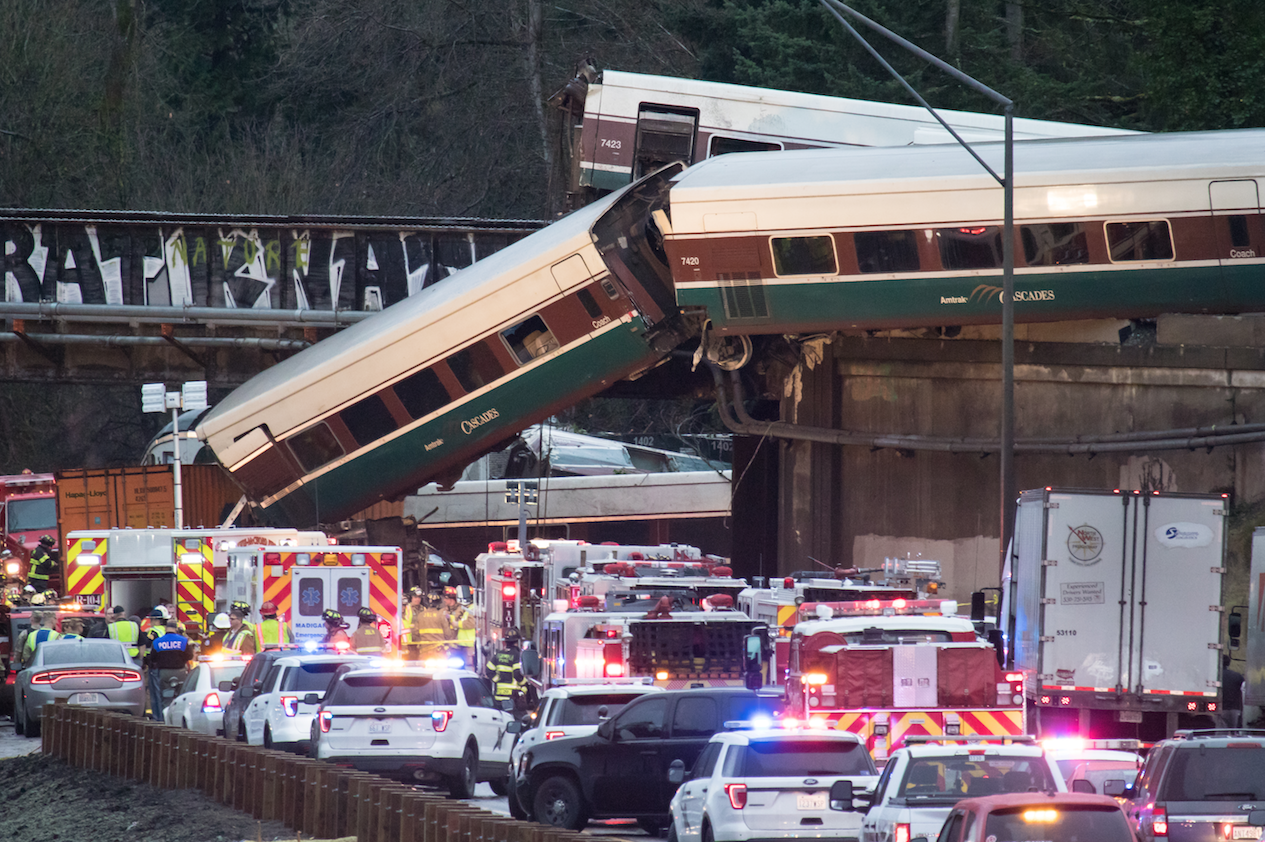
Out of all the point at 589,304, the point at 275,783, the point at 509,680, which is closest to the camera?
the point at 275,783

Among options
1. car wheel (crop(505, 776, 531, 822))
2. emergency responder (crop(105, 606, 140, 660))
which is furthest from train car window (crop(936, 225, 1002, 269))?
car wheel (crop(505, 776, 531, 822))

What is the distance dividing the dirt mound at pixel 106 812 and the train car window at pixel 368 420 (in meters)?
9.84

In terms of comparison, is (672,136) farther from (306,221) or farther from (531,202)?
(531,202)

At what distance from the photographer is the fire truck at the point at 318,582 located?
1030 inches

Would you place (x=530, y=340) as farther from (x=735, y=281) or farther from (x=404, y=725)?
(x=404, y=725)

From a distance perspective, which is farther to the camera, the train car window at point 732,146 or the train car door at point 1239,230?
the train car window at point 732,146

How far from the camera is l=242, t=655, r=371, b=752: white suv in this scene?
1975cm

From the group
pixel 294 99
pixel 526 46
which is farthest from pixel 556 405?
pixel 294 99

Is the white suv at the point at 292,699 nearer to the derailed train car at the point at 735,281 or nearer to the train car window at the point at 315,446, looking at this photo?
the derailed train car at the point at 735,281

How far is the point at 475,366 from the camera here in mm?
30281

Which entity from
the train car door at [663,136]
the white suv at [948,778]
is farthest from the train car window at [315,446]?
the white suv at [948,778]

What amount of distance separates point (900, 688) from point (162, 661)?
11.8 m

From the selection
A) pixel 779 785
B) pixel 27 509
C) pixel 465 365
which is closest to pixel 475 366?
pixel 465 365

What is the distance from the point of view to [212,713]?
2242 cm
